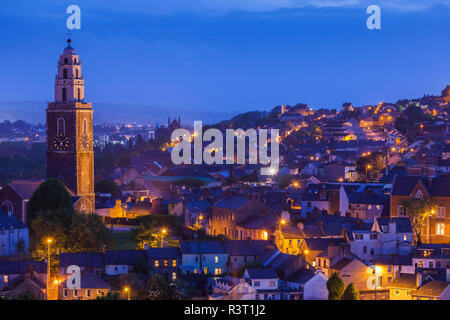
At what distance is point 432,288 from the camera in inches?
1079

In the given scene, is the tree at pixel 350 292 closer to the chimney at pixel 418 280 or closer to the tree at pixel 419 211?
the chimney at pixel 418 280

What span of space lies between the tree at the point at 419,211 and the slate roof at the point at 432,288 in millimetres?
8296

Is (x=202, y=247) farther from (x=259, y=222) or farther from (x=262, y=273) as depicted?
(x=259, y=222)

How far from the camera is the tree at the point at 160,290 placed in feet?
89.7

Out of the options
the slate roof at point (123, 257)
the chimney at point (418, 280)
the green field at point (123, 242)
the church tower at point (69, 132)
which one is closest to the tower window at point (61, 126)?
the church tower at point (69, 132)

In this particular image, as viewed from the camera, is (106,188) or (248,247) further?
(106,188)

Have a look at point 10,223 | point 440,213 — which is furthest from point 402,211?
point 10,223

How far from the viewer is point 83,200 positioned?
153 ft

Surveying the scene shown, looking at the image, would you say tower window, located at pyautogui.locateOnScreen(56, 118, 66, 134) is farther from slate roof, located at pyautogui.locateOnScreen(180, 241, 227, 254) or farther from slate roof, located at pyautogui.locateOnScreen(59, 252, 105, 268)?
slate roof, located at pyautogui.locateOnScreen(59, 252, 105, 268)

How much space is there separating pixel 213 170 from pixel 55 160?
37.0 m

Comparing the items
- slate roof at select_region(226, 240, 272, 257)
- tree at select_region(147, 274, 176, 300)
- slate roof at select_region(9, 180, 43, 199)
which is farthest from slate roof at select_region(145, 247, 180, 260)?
slate roof at select_region(9, 180, 43, 199)

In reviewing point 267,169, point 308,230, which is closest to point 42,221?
point 308,230

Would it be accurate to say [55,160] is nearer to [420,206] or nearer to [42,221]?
[42,221]

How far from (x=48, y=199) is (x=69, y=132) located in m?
7.05
